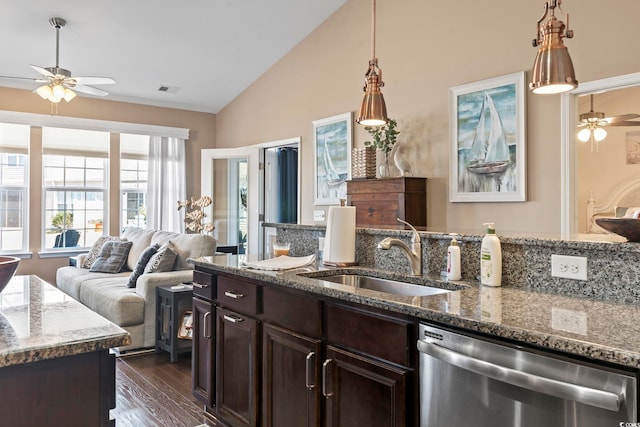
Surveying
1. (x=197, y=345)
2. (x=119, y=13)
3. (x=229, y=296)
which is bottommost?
(x=197, y=345)

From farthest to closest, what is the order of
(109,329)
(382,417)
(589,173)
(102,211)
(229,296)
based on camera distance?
1. (102,211)
2. (589,173)
3. (229,296)
4. (382,417)
5. (109,329)

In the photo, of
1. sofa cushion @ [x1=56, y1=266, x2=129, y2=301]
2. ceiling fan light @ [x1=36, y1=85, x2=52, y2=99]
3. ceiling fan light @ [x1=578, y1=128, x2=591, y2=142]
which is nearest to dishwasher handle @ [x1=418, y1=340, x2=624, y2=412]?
ceiling fan light @ [x1=36, y1=85, x2=52, y2=99]

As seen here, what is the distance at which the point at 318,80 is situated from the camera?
5.76 metres

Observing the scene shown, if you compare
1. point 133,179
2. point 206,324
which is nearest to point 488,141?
point 206,324

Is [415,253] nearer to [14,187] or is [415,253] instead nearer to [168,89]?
[168,89]

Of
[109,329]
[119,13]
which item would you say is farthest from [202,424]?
[119,13]

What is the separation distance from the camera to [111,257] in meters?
5.45

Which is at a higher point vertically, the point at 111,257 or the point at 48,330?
the point at 48,330

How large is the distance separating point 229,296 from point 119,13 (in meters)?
3.63

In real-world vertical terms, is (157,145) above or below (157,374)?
above

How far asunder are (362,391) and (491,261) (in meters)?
0.70

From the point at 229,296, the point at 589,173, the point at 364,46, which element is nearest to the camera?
the point at 229,296

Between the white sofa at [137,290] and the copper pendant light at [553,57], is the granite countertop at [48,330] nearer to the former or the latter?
the copper pendant light at [553,57]

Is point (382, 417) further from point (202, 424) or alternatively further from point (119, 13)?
point (119, 13)
